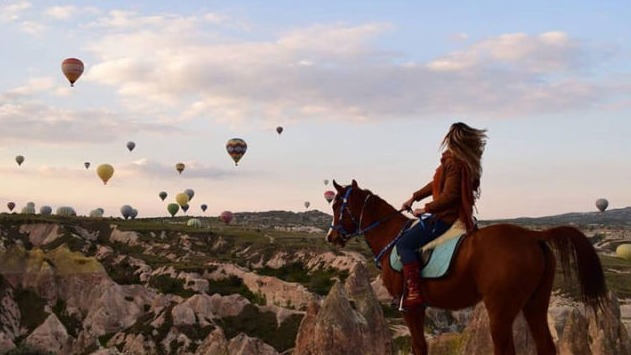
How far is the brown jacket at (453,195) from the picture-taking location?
29.2 ft

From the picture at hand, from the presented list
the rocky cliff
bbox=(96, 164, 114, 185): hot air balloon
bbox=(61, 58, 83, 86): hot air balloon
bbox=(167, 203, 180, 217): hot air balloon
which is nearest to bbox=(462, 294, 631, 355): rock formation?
the rocky cliff

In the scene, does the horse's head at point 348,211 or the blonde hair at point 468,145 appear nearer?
the blonde hair at point 468,145

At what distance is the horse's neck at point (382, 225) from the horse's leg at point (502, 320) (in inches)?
64.5

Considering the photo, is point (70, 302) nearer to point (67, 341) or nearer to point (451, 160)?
point (67, 341)

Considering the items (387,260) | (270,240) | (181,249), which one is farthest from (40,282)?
(387,260)

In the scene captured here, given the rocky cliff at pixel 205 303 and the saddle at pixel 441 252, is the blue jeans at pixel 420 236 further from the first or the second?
the rocky cliff at pixel 205 303

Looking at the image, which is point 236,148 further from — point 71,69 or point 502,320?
point 502,320

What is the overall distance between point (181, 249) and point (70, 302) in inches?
1662

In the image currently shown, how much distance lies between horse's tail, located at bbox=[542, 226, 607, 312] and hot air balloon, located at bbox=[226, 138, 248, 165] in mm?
105409

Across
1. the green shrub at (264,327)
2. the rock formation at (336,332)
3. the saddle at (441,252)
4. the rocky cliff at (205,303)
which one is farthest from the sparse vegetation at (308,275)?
the saddle at (441,252)

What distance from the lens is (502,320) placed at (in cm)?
844

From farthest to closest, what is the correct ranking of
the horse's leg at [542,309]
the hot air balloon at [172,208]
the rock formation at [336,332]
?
the hot air balloon at [172,208], the rock formation at [336,332], the horse's leg at [542,309]

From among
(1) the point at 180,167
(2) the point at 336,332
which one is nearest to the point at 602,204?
(1) the point at 180,167

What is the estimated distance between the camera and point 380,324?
3027 cm
